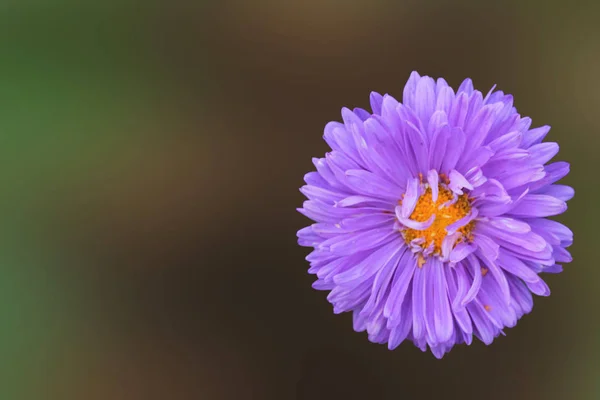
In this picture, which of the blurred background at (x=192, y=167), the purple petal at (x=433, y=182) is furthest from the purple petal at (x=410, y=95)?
the blurred background at (x=192, y=167)

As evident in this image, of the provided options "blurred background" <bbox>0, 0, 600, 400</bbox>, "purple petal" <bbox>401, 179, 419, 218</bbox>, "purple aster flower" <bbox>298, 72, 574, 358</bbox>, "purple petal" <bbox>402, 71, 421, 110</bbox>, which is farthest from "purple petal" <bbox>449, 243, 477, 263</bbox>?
"blurred background" <bbox>0, 0, 600, 400</bbox>

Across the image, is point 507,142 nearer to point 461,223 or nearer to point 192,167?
point 461,223

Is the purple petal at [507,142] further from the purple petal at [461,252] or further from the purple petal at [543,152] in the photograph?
the purple petal at [461,252]

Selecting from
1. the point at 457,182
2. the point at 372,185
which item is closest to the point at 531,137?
the point at 457,182

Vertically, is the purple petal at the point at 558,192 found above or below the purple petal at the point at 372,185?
below

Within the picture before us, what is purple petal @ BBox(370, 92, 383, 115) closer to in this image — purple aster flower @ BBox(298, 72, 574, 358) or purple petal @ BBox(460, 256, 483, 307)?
purple aster flower @ BBox(298, 72, 574, 358)

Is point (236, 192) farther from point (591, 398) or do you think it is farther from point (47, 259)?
point (591, 398)
